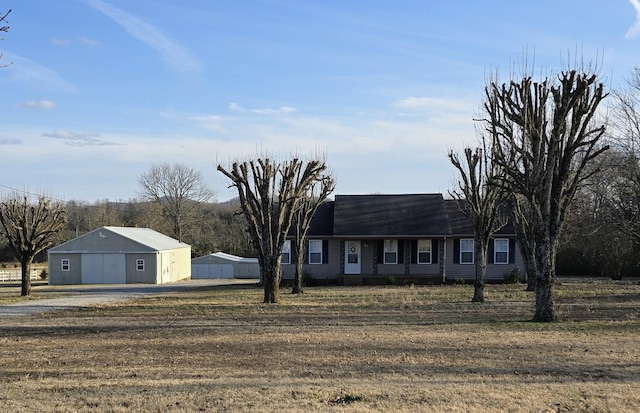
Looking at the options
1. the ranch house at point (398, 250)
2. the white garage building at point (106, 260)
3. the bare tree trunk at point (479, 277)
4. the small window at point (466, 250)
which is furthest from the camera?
the white garage building at point (106, 260)

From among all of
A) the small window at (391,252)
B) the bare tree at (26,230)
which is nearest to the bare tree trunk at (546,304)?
the small window at (391,252)

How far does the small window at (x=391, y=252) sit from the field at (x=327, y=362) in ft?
52.7

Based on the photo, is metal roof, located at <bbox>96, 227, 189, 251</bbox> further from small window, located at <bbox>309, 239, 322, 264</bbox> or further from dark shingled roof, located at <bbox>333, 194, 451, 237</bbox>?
dark shingled roof, located at <bbox>333, 194, 451, 237</bbox>

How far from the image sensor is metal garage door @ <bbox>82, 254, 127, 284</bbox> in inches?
1598

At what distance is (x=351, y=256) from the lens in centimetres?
3344

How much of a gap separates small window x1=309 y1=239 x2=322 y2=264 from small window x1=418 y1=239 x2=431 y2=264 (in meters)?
5.37

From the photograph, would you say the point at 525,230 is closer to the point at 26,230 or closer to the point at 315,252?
the point at 315,252

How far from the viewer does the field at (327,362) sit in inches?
268

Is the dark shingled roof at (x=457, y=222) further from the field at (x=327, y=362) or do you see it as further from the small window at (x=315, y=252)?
the field at (x=327, y=362)

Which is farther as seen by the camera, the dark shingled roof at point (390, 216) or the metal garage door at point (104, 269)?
the metal garage door at point (104, 269)

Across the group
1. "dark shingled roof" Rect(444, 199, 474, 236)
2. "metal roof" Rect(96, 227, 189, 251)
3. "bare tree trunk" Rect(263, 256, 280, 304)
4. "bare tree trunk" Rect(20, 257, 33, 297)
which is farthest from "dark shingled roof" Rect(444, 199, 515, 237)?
"bare tree trunk" Rect(20, 257, 33, 297)

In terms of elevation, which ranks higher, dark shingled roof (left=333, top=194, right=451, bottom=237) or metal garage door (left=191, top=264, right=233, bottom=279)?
dark shingled roof (left=333, top=194, right=451, bottom=237)

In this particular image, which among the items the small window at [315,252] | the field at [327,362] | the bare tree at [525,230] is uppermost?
the bare tree at [525,230]

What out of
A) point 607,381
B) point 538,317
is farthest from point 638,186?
point 607,381
